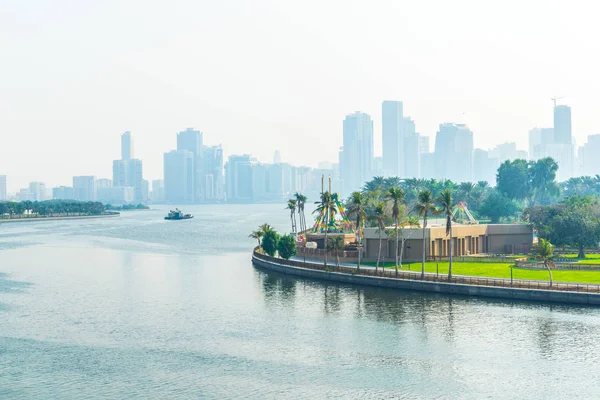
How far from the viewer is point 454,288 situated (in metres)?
76.0

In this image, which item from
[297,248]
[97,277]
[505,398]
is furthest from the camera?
[297,248]

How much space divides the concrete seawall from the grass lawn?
24.2 feet

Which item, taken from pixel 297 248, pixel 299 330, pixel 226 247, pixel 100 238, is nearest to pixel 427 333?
pixel 299 330

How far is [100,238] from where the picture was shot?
619ft

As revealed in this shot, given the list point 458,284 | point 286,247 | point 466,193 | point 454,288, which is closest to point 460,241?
point 286,247

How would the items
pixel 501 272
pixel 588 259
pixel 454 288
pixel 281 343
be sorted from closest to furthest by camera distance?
pixel 281 343 < pixel 454 288 < pixel 501 272 < pixel 588 259

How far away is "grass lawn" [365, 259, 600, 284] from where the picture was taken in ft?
254

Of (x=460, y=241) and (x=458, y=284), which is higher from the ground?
(x=460, y=241)

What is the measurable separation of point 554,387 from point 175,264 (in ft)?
269

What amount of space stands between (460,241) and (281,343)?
187 feet

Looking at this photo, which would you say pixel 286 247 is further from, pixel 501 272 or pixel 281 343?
pixel 281 343

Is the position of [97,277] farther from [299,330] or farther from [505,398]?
[505,398]

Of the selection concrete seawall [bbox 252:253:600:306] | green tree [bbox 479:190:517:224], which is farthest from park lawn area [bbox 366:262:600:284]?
green tree [bbox 479:190:517:224]

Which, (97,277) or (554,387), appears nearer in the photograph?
(554,387)
